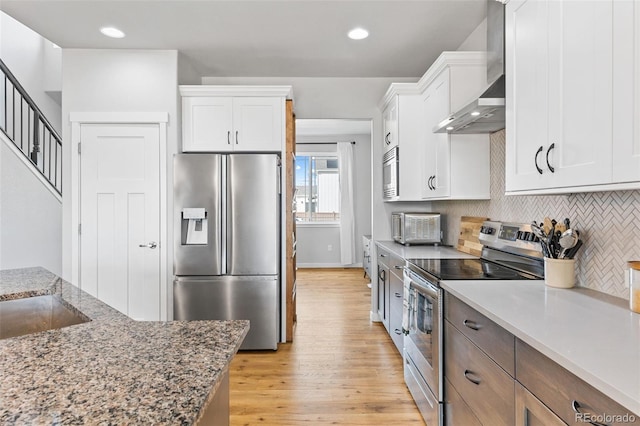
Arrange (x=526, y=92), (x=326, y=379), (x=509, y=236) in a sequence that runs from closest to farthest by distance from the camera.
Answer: (x=526, y=92) → (x=509, y=236) → (x=326, y=379)

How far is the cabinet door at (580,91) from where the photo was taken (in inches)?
46.6

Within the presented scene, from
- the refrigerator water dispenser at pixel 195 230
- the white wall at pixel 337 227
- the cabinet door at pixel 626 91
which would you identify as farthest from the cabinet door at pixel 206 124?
the white wall at pixel 337 227

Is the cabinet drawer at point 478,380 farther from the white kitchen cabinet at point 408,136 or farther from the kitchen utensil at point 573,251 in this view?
the white kitchen cabinet at point 408,136

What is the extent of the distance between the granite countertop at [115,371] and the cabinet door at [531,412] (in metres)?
0.90

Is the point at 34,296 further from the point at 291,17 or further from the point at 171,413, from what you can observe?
the point at 291,17

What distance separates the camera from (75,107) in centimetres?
321

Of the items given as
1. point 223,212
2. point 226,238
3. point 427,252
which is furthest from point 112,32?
point 427,252

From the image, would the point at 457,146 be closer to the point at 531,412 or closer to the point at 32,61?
the point at 531,412

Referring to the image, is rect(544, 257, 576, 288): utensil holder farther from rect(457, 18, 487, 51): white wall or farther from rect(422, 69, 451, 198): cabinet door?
rect(457, 18, 487, 51): white wall

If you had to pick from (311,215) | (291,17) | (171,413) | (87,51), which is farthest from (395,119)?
(311,215)

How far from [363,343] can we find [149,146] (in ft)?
8.60

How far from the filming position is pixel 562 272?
5.52 feet

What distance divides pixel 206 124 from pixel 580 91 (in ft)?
9.43

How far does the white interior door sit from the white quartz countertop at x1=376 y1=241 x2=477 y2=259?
2.11 metres
